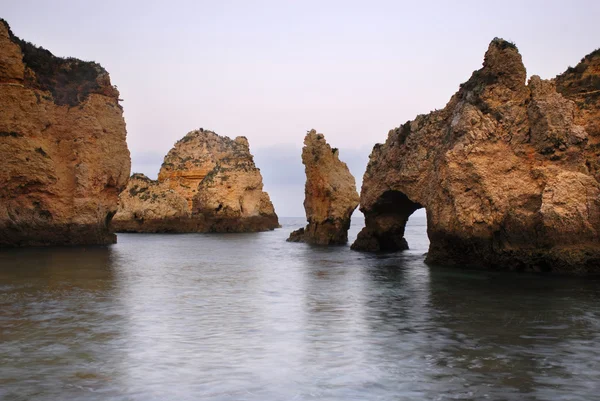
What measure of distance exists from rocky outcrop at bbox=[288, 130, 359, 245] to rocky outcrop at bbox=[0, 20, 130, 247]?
12.1 m

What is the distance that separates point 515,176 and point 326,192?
19.1 m

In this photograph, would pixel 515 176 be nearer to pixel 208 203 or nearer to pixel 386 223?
pixel 386 223

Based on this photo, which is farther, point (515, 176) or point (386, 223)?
point (386, 223)

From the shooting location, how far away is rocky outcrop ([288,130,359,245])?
36.3m

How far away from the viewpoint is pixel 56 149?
33469 millimetres

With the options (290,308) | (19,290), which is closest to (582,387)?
(290,308)

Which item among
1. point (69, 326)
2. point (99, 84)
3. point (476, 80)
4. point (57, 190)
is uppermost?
point (99, 84)

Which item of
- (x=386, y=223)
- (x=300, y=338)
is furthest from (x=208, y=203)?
(x=300, y=338)

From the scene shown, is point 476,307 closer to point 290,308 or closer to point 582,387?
point 290,308

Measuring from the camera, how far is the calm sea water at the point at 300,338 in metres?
6.97

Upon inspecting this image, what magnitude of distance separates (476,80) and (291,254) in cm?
1318

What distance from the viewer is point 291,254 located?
29.7m

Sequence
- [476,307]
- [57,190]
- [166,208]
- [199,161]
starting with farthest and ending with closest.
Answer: [199,161]
[166,208]
[57,190]
[476,307]

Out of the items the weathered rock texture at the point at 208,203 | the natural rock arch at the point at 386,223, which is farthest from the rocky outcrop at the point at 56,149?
the weathered rock texture at the point at 208,203
